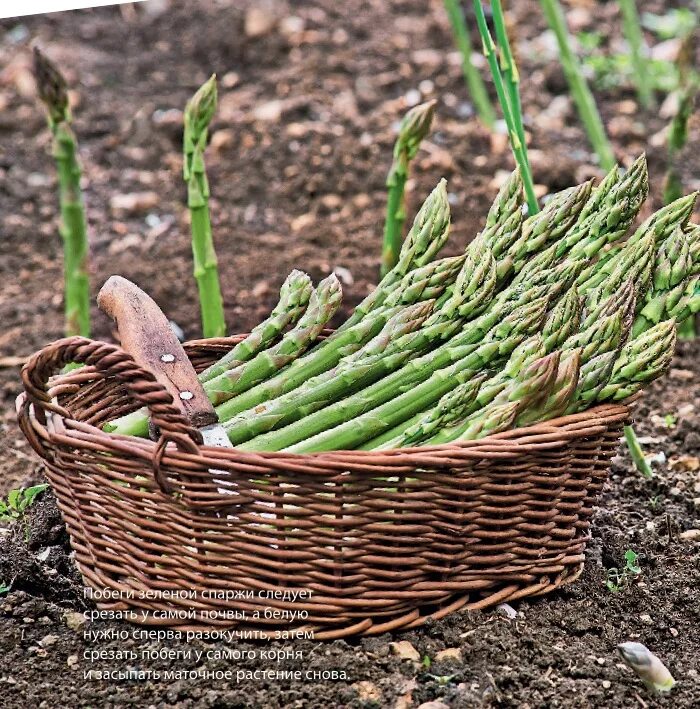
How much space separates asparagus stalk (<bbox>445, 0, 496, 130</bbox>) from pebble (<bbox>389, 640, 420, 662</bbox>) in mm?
3306

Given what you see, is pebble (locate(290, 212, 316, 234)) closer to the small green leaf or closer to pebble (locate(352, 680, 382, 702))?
the small green leaf

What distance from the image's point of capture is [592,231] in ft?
8.95

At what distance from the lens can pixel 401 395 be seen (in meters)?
2.48

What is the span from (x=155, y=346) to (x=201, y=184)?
2.29ft

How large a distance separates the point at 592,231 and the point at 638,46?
3.09 metres

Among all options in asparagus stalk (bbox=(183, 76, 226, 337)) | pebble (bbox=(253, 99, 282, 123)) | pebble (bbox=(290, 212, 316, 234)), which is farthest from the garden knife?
pebble (bbox=(253, 99, 282, 123))

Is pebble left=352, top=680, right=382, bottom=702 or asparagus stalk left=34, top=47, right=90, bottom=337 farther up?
asparagus stalk left=34, top=47, right=90, bottom=337

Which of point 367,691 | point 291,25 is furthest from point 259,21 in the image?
point 367,691

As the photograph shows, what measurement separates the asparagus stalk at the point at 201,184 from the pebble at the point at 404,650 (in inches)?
49.4

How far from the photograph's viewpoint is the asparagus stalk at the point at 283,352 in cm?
264

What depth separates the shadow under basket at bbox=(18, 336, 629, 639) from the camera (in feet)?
7.09

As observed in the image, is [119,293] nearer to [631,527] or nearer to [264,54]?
[631,527]

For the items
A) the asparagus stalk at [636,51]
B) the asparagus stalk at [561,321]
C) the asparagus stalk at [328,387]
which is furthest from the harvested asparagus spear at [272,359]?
the asparagus stalk at [636,51]

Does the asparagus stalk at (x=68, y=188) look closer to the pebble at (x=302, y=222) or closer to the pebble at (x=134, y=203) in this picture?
the pebble at (x=302, y=222)
